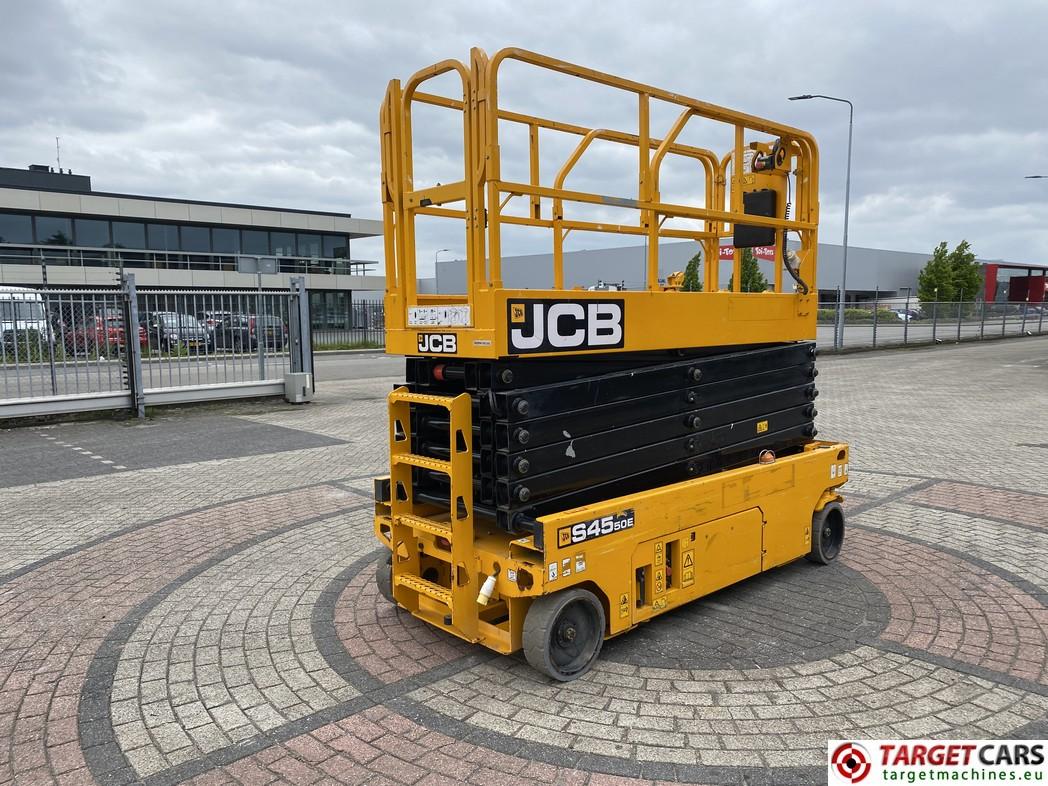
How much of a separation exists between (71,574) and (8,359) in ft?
25.7

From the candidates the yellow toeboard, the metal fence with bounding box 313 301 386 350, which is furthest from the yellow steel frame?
the metal fence with bounding box 313 301 386 350

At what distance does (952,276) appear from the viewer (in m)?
55.3

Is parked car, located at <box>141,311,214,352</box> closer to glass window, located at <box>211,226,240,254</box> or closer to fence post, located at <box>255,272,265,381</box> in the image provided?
fence post, located at <box>255,272,265,381</box>

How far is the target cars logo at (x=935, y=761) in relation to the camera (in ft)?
9.43

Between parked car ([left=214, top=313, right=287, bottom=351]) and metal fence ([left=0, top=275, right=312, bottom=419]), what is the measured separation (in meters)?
0.02

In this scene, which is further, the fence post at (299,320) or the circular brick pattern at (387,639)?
the fence post at (299,320)

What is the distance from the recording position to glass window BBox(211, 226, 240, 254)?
39.2 metres

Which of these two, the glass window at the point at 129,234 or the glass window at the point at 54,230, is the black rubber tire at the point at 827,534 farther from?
the glass window at the point at 54,230

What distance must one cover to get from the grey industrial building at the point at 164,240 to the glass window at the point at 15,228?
0.04 metres

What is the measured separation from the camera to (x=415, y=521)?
402 centimetres

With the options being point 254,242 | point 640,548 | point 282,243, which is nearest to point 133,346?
point 640,548

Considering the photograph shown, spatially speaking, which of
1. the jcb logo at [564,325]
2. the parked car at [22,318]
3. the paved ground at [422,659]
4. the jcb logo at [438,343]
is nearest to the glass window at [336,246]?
the parked car at [22,318]

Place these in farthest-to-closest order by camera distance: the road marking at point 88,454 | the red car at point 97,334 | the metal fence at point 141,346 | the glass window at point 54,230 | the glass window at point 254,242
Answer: the glass window at point 254,242
the glass window at point 54,230
the red car at point 97,334
the metal fence at point 141,346
the road marking at point 88,454

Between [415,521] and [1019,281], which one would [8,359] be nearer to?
[415,521]
